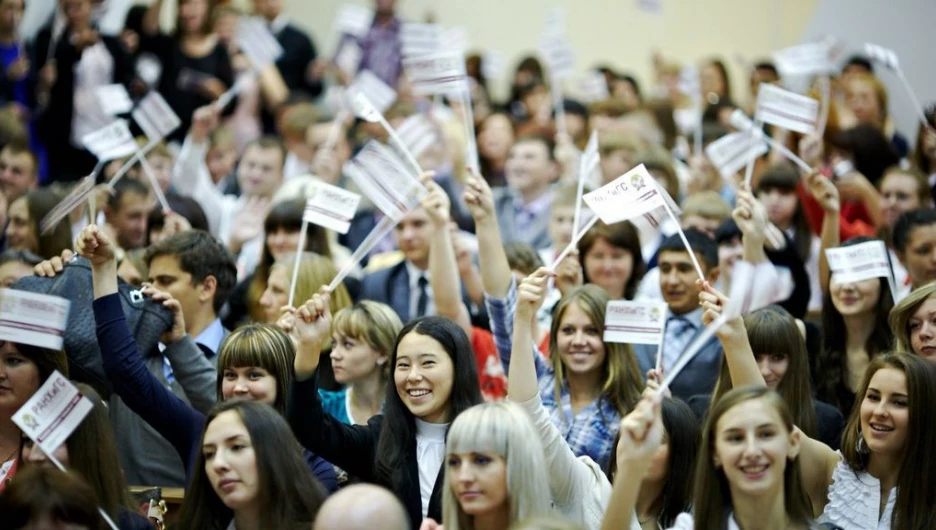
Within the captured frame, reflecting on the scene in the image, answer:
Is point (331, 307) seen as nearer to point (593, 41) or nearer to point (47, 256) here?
point (47, 256)

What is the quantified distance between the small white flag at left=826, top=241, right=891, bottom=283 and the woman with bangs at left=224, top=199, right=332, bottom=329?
2515 mm

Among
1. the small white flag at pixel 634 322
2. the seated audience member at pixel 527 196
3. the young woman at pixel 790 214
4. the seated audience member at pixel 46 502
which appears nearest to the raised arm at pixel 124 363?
the seated audience member at pixel 46 502

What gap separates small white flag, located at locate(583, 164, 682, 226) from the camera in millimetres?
5207

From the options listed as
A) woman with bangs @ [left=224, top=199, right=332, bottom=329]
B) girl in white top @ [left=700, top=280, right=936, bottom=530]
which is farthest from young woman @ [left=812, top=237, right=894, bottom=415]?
woman with bangs @ [left=224, top=199, right=332, bottom=329]

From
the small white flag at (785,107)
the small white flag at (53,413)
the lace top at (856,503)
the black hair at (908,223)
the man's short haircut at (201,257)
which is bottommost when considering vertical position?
the lace top at (856,503)

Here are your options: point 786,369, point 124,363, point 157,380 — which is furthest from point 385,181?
point 786,369

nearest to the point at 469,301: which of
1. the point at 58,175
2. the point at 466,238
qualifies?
the point at 466,238

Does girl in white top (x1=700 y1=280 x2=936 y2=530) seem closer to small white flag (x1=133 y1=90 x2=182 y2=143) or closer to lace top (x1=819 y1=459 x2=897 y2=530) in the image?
lace top (x1=819 y1=459 x2=897 y2=530)

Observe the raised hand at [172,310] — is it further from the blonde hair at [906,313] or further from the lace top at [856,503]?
the blonde hair at [906,313]

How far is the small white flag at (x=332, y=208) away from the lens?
5.80 meters

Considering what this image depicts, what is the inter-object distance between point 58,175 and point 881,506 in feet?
23.2

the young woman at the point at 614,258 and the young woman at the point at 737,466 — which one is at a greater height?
the young woman at the point at 614,258

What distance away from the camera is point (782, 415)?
405cm

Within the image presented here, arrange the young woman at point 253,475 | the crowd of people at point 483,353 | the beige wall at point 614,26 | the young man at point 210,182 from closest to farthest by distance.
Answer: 1. the crowd of people at point 483,353
2. the young woman at point 253,475
3. the young man at point 210,182
4. the beige wall at point 614,26
